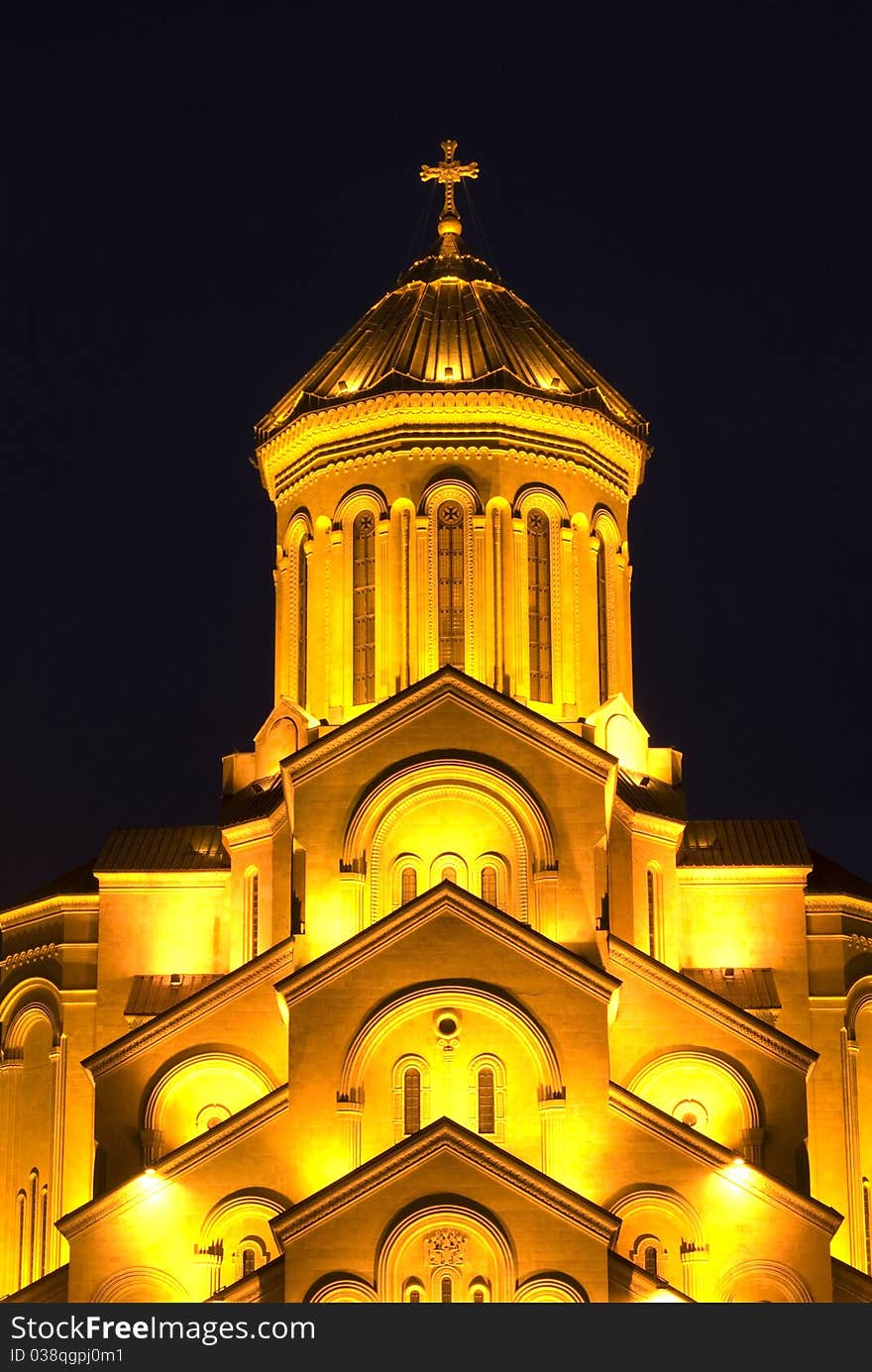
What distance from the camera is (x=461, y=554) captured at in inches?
2255

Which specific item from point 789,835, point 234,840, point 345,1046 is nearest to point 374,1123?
point 345,1046

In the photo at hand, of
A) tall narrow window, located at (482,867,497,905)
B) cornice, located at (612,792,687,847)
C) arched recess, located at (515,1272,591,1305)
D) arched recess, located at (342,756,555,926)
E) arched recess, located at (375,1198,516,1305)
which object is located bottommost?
arched recess, located at (515,1272,591,1305)

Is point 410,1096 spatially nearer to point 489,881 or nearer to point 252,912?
point 489,881

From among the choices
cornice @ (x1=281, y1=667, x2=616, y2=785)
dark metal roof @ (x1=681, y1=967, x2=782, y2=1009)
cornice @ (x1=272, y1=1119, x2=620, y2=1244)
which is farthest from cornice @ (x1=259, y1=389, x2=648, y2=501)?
cornice @ (x1=272, y1=1119, x2=620, y2=1244)

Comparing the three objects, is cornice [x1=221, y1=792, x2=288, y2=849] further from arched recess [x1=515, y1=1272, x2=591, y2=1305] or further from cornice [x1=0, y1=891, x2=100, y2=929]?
arched recess [x1=515, y1=1272, x2=591, y2=1305]

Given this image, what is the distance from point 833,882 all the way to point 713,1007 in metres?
6.64

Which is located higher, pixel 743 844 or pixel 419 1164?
pixel 743 844

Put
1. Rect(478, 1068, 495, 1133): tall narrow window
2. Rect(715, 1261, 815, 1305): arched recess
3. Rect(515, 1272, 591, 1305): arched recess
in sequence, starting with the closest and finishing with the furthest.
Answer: Rect(515, 1272, 591, 1305): arched recess < Rect(715, 1261, 815, 1305): arched recess < Rect(478, 1068, 495, 1133): tall narrow window

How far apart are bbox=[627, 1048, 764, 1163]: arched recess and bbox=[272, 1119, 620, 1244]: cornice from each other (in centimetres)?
619

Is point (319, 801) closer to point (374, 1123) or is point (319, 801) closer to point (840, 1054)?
point (374, 1123)

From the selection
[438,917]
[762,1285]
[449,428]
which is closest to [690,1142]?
[762,1285]

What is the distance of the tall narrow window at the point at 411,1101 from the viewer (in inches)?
1940

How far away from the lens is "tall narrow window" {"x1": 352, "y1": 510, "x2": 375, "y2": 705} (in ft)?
188

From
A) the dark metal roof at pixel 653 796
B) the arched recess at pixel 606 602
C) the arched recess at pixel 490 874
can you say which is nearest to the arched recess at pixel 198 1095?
the arched recess at pixel 490 874
